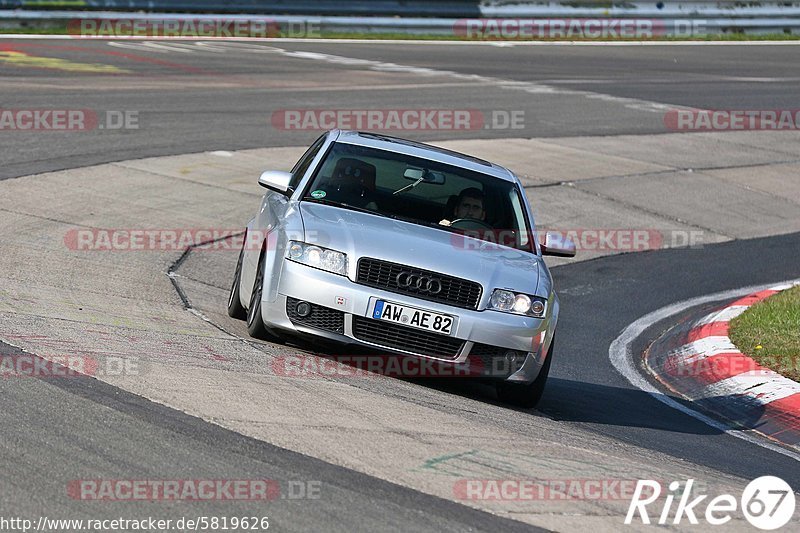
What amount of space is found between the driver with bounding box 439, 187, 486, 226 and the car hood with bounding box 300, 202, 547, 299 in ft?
1.26

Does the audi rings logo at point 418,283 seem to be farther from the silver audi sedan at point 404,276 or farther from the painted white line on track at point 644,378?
the painted white line on track at point 644,378

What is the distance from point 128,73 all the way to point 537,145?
7860 millimetres

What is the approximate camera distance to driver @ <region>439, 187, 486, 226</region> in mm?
8641

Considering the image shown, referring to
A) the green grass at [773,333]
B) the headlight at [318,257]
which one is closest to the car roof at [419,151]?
the headlight at [318,257]

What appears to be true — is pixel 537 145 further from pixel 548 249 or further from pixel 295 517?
pixel 295 517

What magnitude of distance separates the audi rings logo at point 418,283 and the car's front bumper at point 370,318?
76 millimetres

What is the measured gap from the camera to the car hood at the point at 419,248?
7.53 meters

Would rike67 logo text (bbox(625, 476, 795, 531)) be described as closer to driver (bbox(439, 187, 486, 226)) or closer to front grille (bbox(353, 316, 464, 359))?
front grille (bbox(353, 316, 464, 359))

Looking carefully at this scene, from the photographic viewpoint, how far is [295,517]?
4.77m

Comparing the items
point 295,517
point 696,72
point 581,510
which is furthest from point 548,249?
point 696,72

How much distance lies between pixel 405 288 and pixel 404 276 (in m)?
0.07

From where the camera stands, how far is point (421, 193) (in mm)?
8695

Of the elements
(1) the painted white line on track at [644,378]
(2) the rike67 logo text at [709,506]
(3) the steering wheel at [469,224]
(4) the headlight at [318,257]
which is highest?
(3) the steering wheel at [469,224]

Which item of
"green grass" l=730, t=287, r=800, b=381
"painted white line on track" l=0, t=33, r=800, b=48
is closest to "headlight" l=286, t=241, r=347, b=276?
"green grass" l=730, t=287, r=800, b=381
